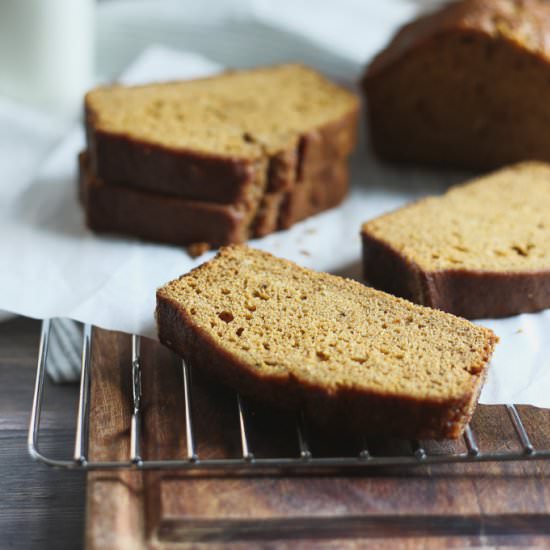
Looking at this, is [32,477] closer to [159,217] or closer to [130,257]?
[130,257]

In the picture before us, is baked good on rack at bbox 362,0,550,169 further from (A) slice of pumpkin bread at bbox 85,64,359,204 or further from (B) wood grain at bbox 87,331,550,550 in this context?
(B) wood grain at bbox 87,331,550,550

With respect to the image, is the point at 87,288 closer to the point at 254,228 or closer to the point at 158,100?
the point at 254,228

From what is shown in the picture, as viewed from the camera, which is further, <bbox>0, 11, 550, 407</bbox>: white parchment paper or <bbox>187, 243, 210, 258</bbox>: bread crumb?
<bbox>187, 243, 210, 258</bbox>: bread crumb

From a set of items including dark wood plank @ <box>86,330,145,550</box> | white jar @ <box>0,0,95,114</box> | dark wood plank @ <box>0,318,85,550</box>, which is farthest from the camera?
white jar @ <box>0,0,95,114</box>

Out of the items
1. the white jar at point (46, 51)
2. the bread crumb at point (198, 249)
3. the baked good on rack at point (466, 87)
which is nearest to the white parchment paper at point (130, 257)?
the bread crumb at point (198, 249)

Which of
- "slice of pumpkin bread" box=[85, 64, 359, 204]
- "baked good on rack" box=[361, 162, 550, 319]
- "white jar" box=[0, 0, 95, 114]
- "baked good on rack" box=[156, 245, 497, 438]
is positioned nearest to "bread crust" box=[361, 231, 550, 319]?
"baked good on rack" box=[361, 162, 550, 319]

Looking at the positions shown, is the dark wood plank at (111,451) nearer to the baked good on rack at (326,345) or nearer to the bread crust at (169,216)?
the baked good on rack at (326,345)

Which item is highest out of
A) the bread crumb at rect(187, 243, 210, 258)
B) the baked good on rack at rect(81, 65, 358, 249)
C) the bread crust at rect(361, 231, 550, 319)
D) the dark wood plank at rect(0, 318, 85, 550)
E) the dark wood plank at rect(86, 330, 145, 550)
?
the bread crust at rect(361, 231, 550, 319)

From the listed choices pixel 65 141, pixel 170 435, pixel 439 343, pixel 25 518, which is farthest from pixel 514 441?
pixel 65 141
